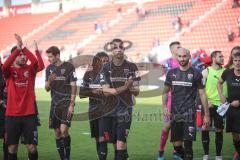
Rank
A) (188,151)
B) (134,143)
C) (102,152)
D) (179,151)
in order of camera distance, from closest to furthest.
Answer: (188,151) < (102,152) < (179,151) < (134,143)

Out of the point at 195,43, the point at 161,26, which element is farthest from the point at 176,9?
the point at 195,43

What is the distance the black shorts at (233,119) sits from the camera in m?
7.94

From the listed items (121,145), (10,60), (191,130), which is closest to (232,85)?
(191,130)

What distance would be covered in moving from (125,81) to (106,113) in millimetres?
641

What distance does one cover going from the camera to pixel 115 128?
7.44 meters

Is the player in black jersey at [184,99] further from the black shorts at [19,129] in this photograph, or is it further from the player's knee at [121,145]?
the black shorts at [19,129]

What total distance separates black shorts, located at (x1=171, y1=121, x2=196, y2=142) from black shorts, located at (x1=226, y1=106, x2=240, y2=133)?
37.4 inches

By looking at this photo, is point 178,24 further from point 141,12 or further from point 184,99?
point 184,99

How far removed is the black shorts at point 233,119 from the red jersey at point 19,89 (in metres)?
3.25

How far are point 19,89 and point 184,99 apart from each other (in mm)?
2545

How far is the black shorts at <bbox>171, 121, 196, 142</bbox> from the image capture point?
7.32m

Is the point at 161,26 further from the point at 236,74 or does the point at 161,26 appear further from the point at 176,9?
the point at 236,74

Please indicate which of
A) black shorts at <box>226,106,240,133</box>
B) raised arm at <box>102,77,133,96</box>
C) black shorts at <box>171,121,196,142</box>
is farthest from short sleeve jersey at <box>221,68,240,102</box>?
raised arm at <box>102,77,133,96</box>

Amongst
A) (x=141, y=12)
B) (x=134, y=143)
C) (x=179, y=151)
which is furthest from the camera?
(x=141, y=12)
